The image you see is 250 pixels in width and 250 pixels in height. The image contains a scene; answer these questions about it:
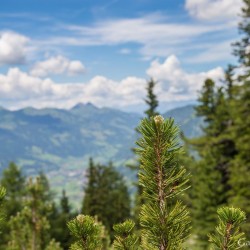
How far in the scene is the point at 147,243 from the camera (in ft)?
8.12

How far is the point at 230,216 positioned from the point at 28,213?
6.88 m

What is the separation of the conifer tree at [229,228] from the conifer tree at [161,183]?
196 mm

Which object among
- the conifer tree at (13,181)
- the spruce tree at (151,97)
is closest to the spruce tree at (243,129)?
the spruce tree at (151,97)

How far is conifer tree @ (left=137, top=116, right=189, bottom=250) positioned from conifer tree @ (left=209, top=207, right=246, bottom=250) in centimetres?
20

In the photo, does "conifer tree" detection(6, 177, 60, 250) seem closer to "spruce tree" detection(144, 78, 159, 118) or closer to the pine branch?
the pine branch

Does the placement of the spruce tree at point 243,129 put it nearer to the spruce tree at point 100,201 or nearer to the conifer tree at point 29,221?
the conifer tree at point 29,221

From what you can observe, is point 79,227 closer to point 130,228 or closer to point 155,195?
point 130,228

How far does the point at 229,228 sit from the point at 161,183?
48 centimetres

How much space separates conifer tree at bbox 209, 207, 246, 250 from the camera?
7.14 ft

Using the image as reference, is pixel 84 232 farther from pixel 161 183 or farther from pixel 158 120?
pixel 158 120

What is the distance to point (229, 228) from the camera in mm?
2232

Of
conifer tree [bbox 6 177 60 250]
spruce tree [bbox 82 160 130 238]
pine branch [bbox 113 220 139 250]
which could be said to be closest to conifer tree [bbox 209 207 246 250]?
pine branch [bbox 113 220 139 250]

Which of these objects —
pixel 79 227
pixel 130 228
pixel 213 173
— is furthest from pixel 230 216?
pixel 213 173

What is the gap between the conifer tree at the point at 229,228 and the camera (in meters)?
2.18
